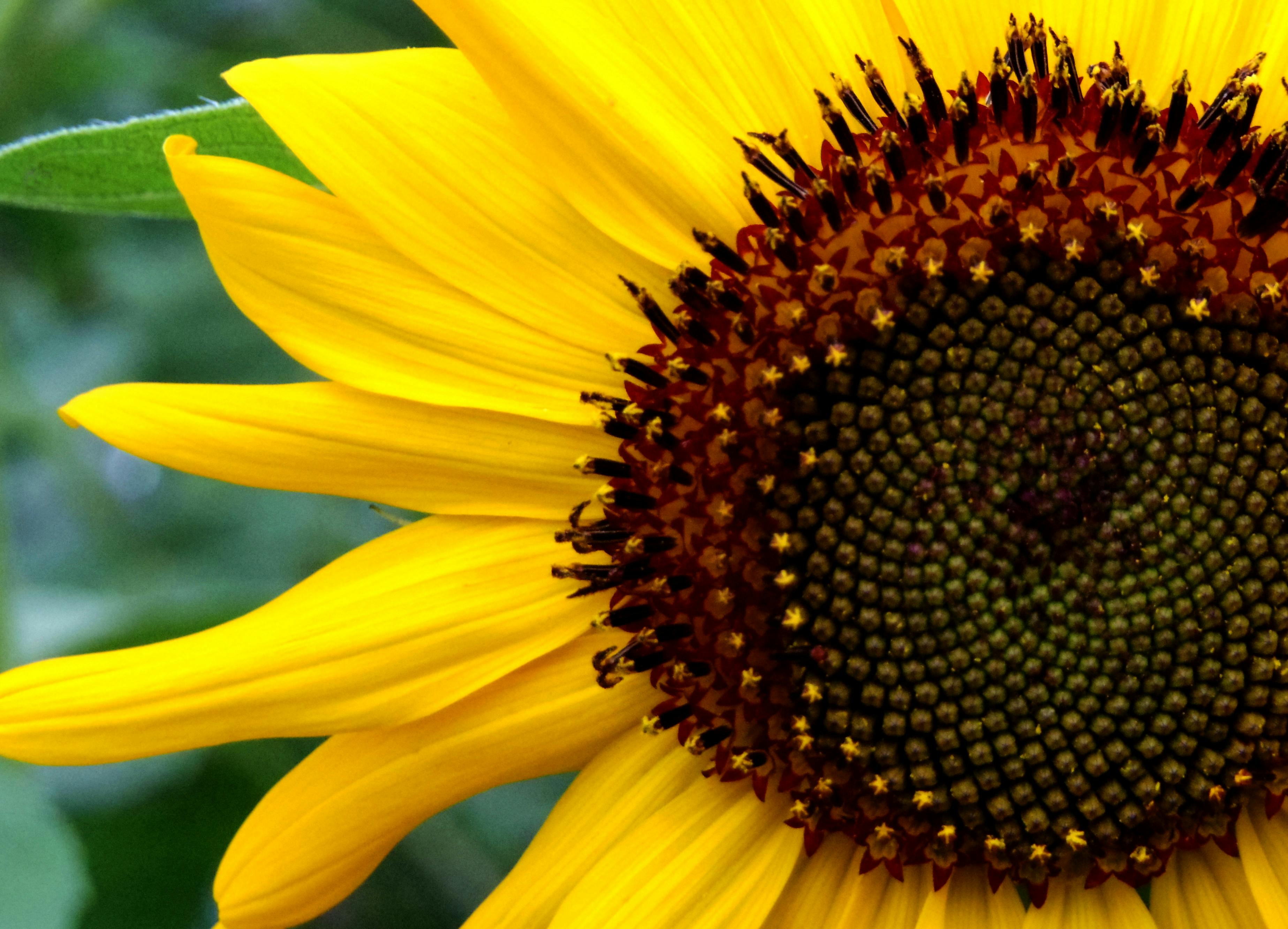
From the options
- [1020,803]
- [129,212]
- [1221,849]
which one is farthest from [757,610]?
[129,212]

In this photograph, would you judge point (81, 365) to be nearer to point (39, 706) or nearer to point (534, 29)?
point (39, 706)

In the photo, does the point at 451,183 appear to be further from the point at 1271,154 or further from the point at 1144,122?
the point at 1271,154

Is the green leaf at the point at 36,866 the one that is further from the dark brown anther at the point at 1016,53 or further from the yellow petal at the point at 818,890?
the dark brown anther at the point at 1016,53

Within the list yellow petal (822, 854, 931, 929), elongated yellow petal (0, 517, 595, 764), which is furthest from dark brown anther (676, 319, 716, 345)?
yellow petal (822, 854, 931, 929)

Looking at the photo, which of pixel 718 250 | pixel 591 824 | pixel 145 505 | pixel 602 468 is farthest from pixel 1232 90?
pixel 145 505

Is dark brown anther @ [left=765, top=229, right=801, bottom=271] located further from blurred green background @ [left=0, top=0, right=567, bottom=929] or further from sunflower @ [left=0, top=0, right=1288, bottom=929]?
blurred green background @ [left=0, top=0, right=567, bottom=929]

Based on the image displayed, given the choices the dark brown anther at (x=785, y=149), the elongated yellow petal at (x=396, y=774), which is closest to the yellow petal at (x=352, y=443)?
the elongated yellow petal at (x=396, y=774)
